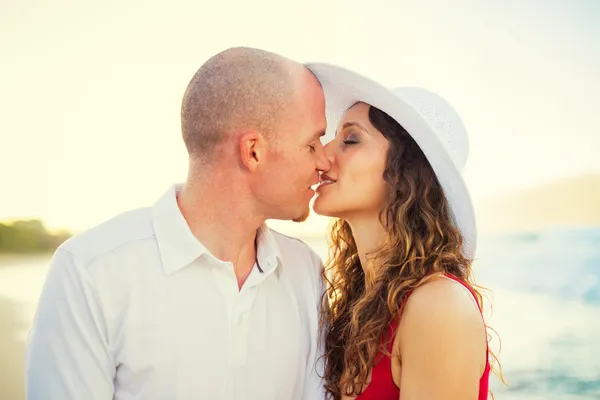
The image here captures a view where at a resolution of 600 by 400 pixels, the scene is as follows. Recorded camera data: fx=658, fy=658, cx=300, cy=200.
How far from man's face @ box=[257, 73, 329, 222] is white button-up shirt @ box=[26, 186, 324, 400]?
13 cm

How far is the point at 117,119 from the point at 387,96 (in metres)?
2.83

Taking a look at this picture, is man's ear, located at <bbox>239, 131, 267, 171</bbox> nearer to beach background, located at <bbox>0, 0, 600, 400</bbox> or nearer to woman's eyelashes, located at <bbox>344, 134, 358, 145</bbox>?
woman's eyelashes, located at <bbox>344, 134, 358, 145</bbox>

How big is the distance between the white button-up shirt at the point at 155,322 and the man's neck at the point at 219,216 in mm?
34

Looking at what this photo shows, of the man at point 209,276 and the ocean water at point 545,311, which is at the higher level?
the man at point 209,276

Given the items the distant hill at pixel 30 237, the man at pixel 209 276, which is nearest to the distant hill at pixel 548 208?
the distant hill at pixel 30 237

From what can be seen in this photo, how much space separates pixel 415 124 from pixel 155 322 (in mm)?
702

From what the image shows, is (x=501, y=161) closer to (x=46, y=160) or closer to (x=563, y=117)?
(x=563, y=117)

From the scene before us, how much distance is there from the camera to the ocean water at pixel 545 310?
4.32 m

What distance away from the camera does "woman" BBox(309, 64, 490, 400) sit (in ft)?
4.57

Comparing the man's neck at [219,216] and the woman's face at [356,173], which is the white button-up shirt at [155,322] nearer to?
the man's neck at [219,216]

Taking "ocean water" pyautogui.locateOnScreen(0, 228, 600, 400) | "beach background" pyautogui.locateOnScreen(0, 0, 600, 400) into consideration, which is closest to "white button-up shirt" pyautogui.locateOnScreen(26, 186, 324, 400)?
"beach background" pyautogui.locateOnScreen(0, 0, 600, 400)

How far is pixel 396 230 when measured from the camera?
158 centimetres

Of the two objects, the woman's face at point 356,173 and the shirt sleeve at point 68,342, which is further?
the woman's face at point 356,173

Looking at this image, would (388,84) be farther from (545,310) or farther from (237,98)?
(237,98)
